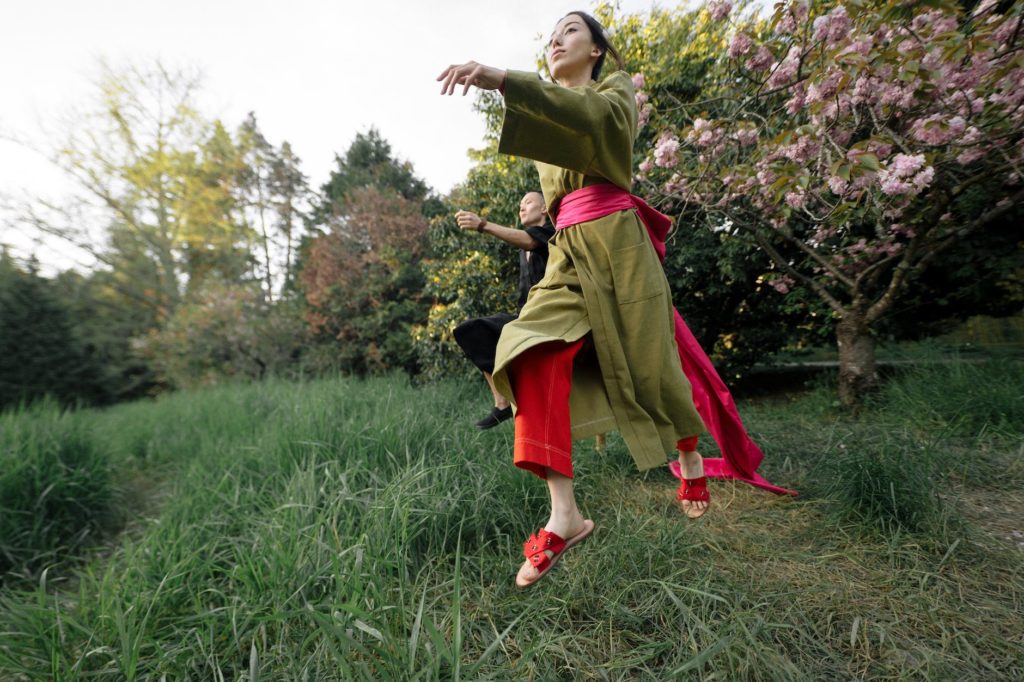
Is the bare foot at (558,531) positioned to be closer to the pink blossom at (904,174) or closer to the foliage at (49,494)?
the pink blossom at (904,174)

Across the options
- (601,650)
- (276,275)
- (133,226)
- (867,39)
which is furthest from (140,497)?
(133,226)

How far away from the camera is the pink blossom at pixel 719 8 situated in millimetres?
2666

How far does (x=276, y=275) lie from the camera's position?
14.1 m

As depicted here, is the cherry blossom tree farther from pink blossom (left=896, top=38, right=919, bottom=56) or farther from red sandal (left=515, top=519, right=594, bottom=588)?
red sandal (left=515, top=519, right=594, bottom=588)

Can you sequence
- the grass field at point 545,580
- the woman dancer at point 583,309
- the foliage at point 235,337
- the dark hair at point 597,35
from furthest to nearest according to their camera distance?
1. the foliage at point 235,337
2. the dark hair at point 597,35
3. the grass field at point 545,580
4. the woman dancer at point 583,309

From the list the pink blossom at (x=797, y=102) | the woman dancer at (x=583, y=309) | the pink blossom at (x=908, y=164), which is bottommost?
the woman dancer at (x=583, y=309)

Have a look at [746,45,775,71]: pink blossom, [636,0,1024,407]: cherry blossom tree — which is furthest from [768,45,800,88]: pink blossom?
[746,45,775,71]: pink blossom

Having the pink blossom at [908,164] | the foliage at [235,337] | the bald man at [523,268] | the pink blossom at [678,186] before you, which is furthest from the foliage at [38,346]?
the pink blossom at [908,164]

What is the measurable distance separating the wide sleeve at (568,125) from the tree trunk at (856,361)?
3.14 m

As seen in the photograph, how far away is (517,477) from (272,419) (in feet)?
9.01

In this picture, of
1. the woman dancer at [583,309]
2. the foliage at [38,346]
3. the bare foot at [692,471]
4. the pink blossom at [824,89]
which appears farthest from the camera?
the foliage at [38,346]

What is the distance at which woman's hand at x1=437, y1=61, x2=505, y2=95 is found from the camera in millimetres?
1055

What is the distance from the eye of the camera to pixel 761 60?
264 cm

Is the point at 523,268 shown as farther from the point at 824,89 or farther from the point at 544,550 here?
the point at 824,89
